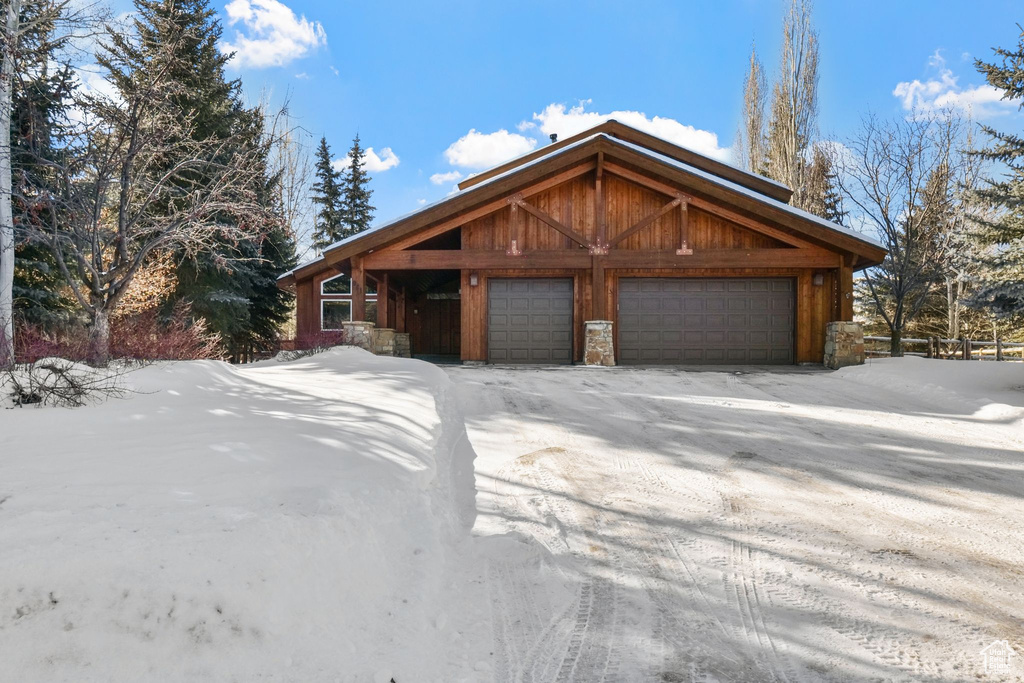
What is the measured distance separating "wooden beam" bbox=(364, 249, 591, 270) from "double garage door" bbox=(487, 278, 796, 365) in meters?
0.63

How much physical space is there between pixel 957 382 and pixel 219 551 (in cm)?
1087

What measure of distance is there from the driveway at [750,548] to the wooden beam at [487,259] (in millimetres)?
6876

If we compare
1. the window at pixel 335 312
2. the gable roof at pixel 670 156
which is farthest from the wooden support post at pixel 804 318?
the window at pixel 335 312

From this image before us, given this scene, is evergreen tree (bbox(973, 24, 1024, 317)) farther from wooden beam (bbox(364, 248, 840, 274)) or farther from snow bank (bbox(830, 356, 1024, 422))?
wooden beam (bbox(364, 248, 840, 274))

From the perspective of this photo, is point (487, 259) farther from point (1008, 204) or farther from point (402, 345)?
point (1008, 204)

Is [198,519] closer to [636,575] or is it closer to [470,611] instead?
[470,611]

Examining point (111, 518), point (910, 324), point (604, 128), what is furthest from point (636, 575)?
point (910, 324)

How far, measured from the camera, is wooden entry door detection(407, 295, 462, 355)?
19.2 m

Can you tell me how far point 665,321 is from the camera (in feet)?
42.3

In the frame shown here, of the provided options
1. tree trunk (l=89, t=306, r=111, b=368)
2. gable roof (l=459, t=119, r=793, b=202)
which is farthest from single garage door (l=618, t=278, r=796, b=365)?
tree trunk (l=89, t=306, r=111, b=368)

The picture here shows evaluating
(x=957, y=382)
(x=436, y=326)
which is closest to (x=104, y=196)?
(x=436, y=326)

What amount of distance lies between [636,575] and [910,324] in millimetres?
27719

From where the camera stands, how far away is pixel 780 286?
42.1ft

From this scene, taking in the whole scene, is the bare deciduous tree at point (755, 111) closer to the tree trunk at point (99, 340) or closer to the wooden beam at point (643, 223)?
the wooden beam at point (643, 223)
